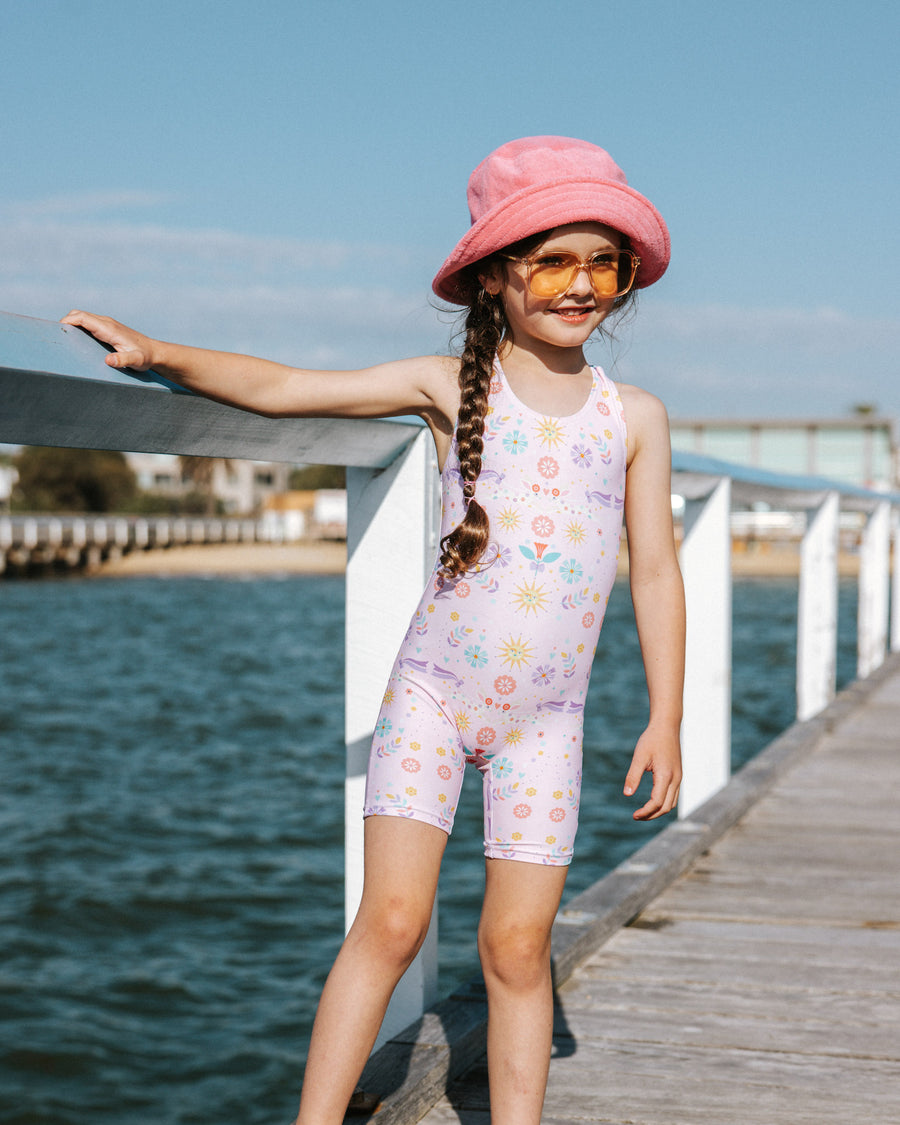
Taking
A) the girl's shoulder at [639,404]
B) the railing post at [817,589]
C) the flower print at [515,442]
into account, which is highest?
the girl's shoulder at [639,404]

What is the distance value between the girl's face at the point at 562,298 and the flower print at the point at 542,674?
0.42m

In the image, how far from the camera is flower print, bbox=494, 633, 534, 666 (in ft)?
5.33

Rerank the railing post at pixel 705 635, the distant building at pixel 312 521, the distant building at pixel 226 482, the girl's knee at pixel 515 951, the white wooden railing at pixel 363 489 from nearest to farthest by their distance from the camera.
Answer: the white wooden railing at pixel 363 489 < the girl's knee at pixel 515 951 < the railing post at pixel 705 635 < the distant building at pixel 312 521 < the distant building at pixel 226 482

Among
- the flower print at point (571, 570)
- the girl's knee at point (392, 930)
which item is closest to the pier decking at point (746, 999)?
the girl's knee at point (392, 930)

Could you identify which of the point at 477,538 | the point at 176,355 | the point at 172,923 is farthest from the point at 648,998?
the point at 172,923

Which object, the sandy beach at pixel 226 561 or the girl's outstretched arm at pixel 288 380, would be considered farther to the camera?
the sandy beach at pixel 226 561

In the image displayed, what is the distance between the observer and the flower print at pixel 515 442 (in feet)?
5.40

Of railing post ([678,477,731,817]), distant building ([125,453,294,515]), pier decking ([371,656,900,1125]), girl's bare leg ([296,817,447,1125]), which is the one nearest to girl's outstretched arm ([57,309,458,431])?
girl's bare leg ([296,817,447,1125])

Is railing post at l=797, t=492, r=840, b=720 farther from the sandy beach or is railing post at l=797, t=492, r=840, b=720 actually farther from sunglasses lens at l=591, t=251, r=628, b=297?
the sandy beach

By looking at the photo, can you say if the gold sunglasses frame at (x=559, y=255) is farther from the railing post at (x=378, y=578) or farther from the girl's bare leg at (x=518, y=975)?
the girl's bare leg at (x=518, y=975)

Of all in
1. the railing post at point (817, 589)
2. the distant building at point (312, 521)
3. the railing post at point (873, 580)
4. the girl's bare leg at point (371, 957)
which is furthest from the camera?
the distant building at point (312, 521)

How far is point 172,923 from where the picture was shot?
719cm

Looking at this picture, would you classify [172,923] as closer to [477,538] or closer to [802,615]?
[802,615]

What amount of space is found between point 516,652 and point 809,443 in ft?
195
